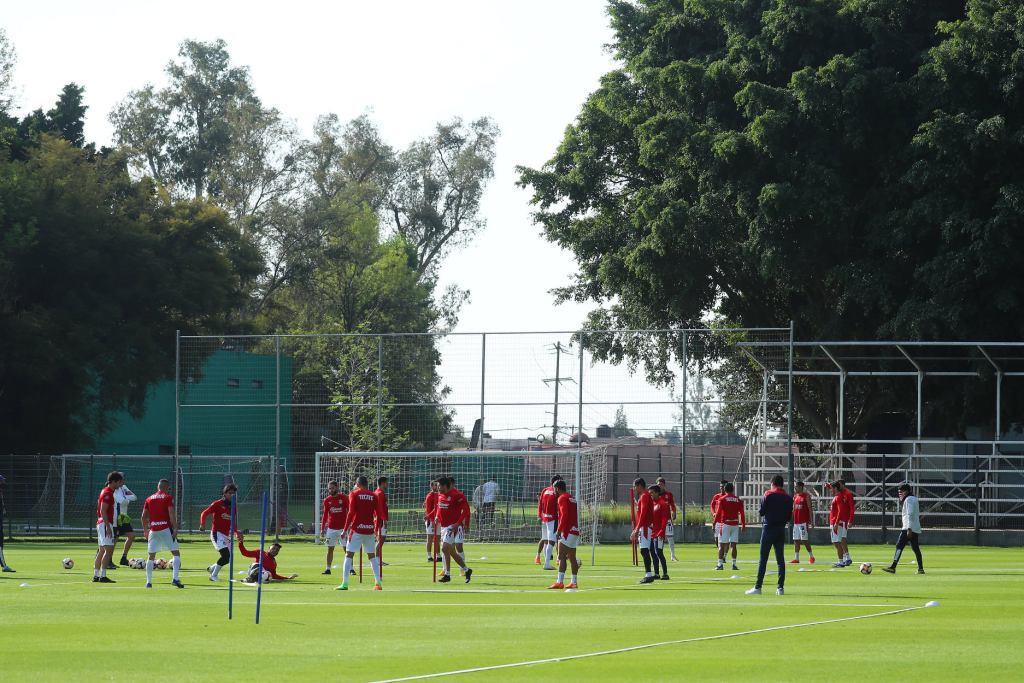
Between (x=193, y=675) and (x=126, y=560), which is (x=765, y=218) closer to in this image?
(x=126, y=560)

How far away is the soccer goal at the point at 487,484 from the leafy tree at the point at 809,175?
27.8 ft

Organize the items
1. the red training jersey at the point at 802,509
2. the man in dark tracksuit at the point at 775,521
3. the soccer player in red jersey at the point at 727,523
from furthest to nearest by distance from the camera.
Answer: the red training jersey at the point at 802,509
the soccer player in red jersey at the point at 727,523
the man in dark tracksuit at the point at 775,521

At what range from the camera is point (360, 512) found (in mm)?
25016

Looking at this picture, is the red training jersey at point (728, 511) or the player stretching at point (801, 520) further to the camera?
the player stretching at point (801, 520)

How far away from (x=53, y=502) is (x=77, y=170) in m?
15.0

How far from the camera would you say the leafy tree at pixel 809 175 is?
4259 cm

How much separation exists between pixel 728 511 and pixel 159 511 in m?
11.8

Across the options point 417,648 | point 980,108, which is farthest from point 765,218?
point 417,648

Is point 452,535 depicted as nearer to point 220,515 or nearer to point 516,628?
point 220,515

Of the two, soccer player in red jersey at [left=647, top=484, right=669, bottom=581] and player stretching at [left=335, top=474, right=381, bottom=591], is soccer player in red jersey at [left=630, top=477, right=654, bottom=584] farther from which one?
player stretching at [left=335, top=474, right=381, bottom=591]

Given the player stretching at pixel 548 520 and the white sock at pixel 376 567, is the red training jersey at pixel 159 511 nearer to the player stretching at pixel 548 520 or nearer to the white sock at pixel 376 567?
the white sock at pixel 376 567

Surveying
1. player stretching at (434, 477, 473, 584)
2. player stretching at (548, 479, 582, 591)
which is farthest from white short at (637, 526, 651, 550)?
player stretching at (434, 477, 473, 584)

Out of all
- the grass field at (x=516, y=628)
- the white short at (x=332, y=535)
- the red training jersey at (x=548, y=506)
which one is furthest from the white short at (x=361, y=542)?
the red training jersey at (x=548, y=506)

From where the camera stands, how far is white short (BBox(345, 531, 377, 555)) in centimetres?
2475
